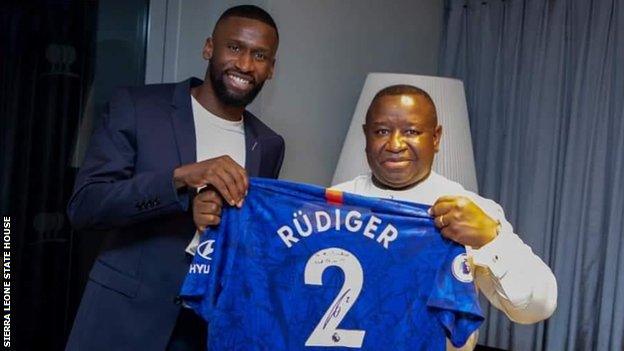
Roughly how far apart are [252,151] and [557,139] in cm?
133

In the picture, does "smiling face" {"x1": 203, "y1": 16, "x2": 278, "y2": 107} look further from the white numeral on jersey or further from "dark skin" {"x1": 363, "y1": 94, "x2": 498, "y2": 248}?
the white numeral on jersey

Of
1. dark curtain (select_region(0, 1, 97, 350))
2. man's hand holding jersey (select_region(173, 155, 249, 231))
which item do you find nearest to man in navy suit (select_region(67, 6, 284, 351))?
man's hand holding jersey (select_region(173, 155, 249, 231))

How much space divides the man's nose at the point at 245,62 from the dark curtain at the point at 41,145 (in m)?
0.88

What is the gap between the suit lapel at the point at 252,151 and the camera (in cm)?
170

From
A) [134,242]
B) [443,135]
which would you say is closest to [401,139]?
[134,242]

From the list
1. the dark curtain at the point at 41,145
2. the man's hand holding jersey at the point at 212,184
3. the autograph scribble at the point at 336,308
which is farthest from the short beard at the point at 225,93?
the dark curtain at the point at 41,145

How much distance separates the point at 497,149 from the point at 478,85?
272mm

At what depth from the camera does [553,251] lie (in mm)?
2549

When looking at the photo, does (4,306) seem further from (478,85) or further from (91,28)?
(478,85)

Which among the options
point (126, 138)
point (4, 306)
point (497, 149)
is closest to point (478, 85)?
point (497, 149)

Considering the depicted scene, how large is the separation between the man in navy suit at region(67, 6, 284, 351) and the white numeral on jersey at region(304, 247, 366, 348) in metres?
0.22

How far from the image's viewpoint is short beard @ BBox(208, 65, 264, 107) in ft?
5.40

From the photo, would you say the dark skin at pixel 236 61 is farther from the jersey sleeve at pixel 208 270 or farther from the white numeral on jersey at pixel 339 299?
the white numeral on jersey at pixel 339 299

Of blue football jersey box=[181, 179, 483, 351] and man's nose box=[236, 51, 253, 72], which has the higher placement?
man's nose box=[236, 51, 253, 72]
